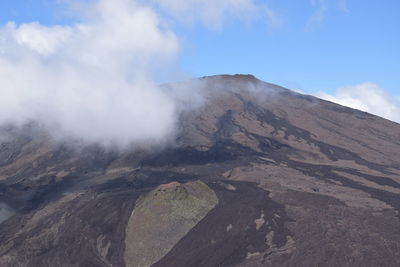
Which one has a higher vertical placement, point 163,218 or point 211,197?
point 211,197

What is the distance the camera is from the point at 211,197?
59062 mm

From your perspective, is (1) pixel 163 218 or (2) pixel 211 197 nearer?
(1) pixel 163 218

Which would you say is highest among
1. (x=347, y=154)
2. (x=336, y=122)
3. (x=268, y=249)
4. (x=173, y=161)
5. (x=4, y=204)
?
(x=336, y=122)

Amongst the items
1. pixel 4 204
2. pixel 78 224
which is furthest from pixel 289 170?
pixel 4 204

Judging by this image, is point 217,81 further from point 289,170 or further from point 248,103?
point 289,170

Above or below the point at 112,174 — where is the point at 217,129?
above

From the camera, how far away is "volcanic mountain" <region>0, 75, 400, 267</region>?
150 feet

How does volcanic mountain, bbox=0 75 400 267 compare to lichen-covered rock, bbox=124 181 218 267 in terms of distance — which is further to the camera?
lichen-covered rock, bbox=124 181 218 267

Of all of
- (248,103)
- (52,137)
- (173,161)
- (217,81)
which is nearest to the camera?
(173,161)

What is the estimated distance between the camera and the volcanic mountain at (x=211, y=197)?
45.7 m

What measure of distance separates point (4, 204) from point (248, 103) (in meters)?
74.9

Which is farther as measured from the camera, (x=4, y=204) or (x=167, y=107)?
(x=167, y=107)

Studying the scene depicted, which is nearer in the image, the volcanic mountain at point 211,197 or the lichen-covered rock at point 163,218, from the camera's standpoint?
the volcanic mountain at point 211,197

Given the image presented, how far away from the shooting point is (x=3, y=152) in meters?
98.7
